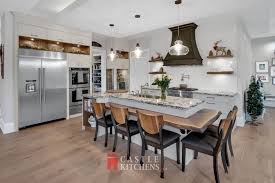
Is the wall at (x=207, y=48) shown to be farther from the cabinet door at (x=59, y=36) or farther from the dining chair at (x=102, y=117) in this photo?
the dining chair at (x=102, y=117)

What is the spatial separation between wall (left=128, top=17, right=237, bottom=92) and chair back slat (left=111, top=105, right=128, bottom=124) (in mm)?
3277

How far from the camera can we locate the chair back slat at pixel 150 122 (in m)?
2.34

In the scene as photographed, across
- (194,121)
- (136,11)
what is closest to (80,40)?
(136,11)

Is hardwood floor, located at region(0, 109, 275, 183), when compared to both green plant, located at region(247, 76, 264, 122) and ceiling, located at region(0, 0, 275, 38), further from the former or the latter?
ceiling, located at region(0, 0, 275, 38)

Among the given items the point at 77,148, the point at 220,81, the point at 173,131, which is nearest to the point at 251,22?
the point at 220,81

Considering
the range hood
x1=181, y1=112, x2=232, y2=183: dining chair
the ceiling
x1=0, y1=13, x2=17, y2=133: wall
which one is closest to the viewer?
x1=181, y1=112, x2=232, y2=183: dining chair

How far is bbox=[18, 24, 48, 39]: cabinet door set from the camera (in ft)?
14.5

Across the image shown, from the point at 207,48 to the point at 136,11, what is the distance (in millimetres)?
2415

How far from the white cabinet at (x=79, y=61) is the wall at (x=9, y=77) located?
4.90 ft

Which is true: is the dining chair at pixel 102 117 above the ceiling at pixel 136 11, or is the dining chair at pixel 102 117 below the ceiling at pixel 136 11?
below

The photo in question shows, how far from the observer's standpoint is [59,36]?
5195 mm

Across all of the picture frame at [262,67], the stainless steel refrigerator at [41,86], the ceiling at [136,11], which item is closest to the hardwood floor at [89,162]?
the stainless steel refrigerator at [41,86]

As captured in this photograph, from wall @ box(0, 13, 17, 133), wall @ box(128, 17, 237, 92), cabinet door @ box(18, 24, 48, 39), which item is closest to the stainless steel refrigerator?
wall @ box(0, 13, 17, 133)

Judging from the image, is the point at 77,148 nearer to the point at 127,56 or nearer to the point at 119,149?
the point at 119,149
